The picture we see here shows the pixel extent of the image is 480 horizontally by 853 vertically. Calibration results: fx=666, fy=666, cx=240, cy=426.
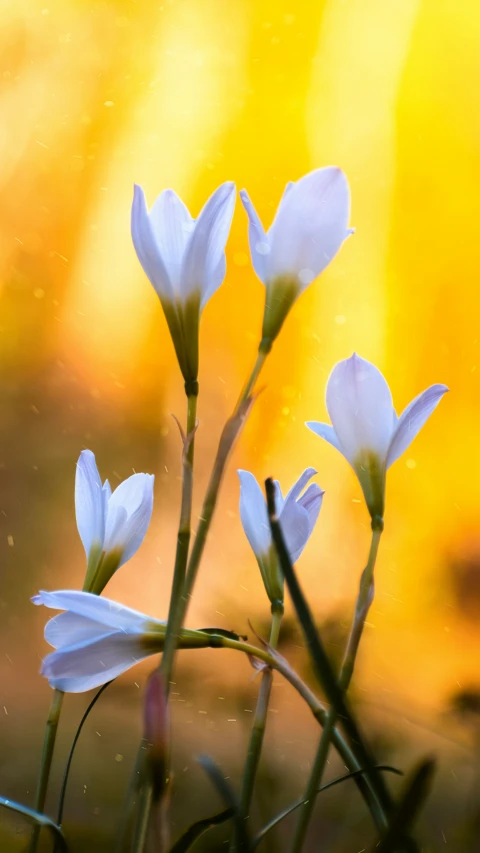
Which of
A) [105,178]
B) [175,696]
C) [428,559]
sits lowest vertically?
[175,696]

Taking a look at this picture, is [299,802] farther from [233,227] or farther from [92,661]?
[233,227]

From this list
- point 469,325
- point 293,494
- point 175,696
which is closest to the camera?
point 293,494

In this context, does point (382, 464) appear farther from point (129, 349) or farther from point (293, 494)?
point (129, 349)

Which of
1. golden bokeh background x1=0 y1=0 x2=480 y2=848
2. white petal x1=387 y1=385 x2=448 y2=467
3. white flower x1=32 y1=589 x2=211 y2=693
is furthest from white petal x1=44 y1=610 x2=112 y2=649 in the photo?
golden bokeh background x1=0 y1=0 x2=480 y2=848

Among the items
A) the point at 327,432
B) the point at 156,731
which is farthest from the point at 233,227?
the point at 156,731

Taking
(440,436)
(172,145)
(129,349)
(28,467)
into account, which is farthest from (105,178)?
(440,436)

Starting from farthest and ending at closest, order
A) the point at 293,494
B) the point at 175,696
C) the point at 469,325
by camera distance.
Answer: the point at 469,325 < the point at 175,696 < the point at 293,494
